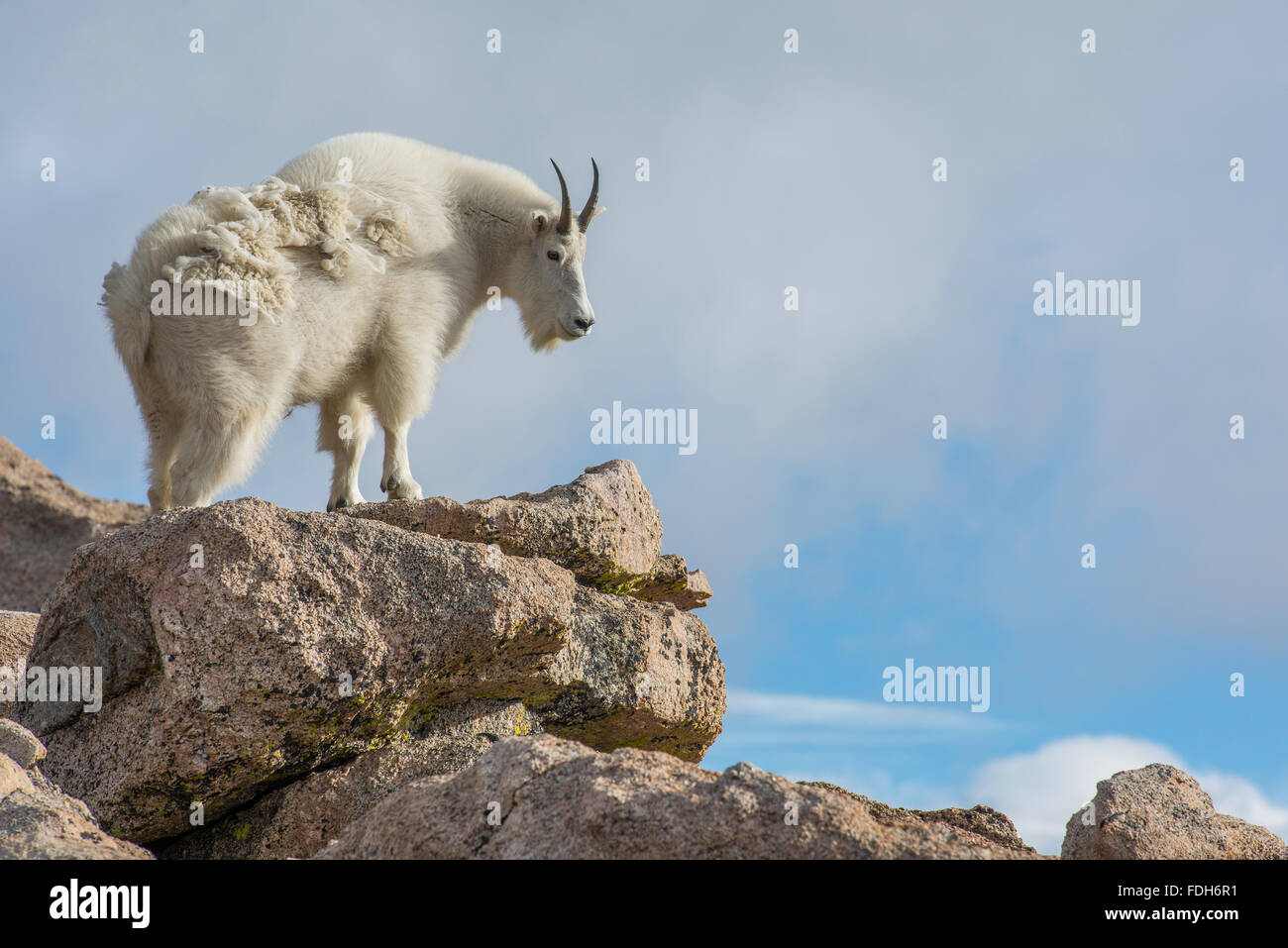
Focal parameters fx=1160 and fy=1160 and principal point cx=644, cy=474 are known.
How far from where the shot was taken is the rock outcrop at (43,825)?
3.62 meters

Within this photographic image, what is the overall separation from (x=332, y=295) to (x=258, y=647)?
368cm

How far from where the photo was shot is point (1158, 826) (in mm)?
5117

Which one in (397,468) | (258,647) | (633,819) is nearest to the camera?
(633,819)

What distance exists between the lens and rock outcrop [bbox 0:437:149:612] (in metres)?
14.6

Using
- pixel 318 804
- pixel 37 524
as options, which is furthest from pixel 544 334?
pixel 37 524

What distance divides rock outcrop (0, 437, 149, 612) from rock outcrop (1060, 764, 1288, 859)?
508 inches

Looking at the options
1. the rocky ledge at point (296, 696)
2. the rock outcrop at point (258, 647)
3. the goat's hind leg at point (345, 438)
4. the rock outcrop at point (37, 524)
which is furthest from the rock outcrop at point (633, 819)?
the rock outcrop at point (37, 524)

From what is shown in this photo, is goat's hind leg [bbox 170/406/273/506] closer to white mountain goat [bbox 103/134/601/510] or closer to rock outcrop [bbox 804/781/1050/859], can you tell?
white mountain goat [bbox 103/134/601/510]

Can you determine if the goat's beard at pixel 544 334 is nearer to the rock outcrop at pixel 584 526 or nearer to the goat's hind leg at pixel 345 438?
the goat's hind leg at pixel 345 438

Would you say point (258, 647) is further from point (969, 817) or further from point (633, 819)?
point (969, 817)

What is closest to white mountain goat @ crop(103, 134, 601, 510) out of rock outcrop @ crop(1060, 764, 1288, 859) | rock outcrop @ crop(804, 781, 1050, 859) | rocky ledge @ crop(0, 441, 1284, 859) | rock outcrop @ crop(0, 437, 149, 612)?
rocky ledge @ crop(0, 441, 1284, 859)
